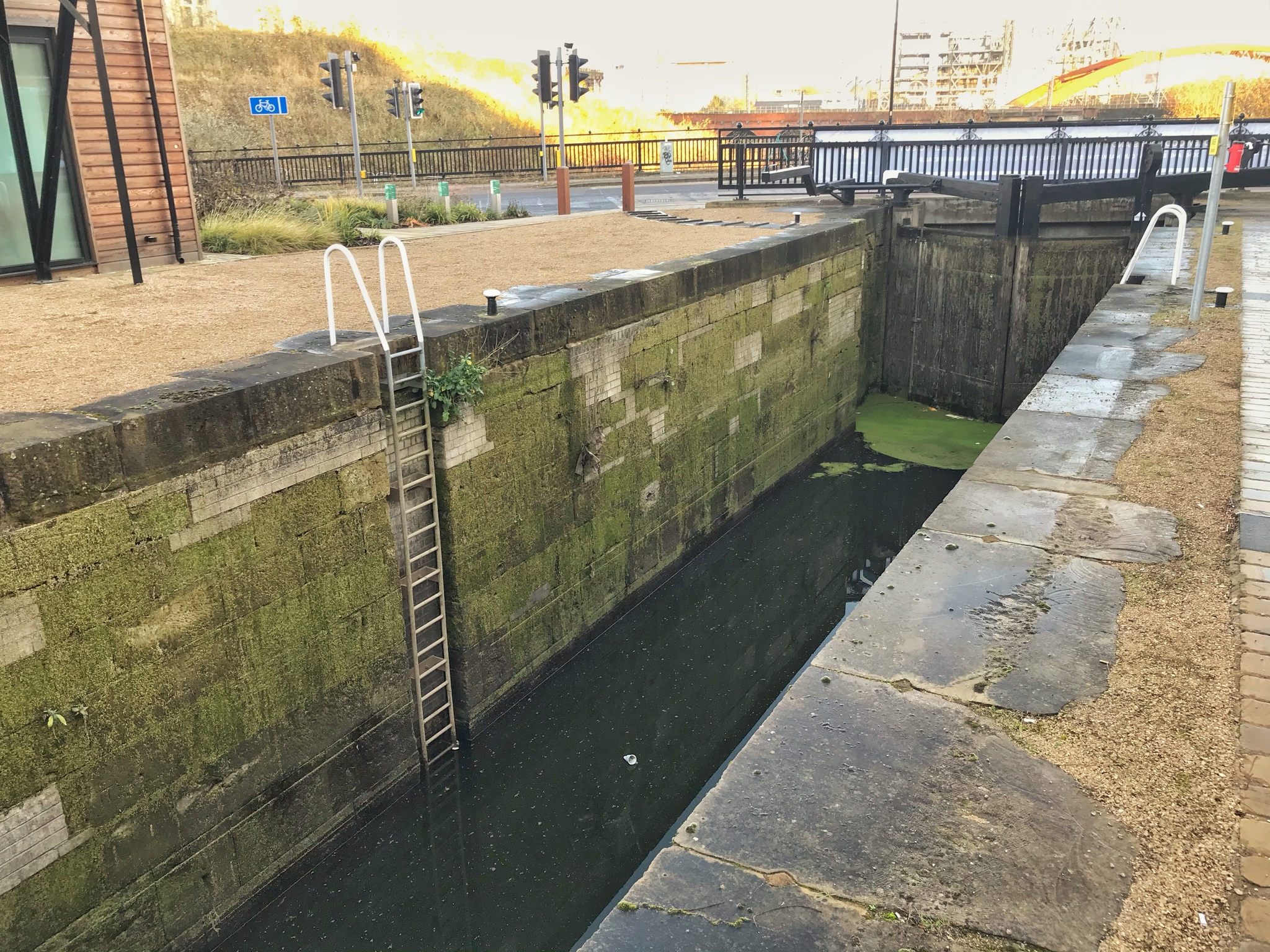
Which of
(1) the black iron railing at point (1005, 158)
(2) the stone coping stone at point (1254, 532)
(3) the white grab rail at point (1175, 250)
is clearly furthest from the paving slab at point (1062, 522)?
(1) the black iron railing at point (1005, 158)

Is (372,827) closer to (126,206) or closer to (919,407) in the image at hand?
(126,206)

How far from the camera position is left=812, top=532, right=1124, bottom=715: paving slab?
14.1ft

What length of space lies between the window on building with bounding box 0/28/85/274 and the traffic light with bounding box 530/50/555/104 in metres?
12.5

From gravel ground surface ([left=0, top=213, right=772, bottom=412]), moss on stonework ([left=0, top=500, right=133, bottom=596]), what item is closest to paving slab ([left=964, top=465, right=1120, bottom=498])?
gravel ground surface ([left=0, top=213, right=772, bottom=412])

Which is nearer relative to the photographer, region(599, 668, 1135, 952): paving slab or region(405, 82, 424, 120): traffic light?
region(599, 668, 1135, 952): paving slab

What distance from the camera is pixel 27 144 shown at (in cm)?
1047

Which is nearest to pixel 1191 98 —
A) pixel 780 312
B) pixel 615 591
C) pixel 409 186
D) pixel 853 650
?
pixel 409 186

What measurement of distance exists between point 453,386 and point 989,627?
13.3ft

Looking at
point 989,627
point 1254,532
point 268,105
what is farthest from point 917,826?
point 268,105

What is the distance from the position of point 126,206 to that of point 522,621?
18.2ft

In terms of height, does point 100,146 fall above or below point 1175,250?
above

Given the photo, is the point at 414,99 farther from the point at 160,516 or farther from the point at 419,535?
the point at 160,516

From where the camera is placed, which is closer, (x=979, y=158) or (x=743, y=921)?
(x=743, y=921)

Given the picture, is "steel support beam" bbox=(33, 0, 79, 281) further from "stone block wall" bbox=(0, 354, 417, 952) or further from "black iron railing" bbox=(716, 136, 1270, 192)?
"black iron railing" bbox=(716, 136, 1270, 192)
